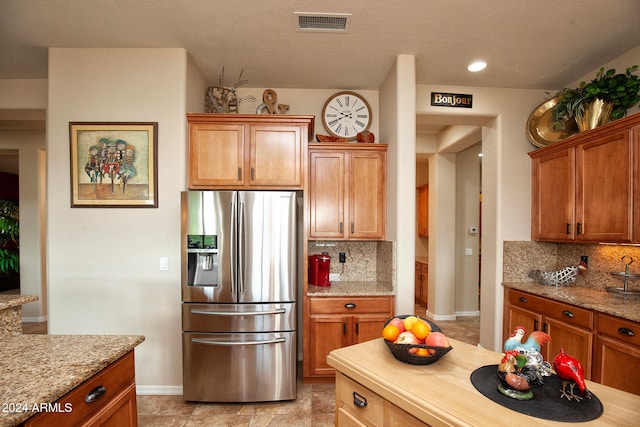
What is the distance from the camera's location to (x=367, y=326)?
2896 millimetres

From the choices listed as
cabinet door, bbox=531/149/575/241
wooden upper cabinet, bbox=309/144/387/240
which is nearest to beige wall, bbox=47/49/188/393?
wooden upper cabinet, bbox=309/144/387/240

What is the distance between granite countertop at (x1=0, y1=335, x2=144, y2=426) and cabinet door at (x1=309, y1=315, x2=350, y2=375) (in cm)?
164

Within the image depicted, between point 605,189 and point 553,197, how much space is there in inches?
22.1

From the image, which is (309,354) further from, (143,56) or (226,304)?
(143,56)

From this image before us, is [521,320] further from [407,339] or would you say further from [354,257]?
[407,339]

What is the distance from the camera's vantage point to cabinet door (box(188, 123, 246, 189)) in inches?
113

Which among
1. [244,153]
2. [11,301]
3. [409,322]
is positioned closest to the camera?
[409,322]

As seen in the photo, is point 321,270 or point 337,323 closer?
point 337,323

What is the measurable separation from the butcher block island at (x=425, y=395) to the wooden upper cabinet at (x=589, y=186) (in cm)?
191

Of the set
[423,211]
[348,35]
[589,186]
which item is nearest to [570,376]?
[589,186]

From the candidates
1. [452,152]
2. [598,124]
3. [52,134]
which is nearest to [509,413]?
[598,124]

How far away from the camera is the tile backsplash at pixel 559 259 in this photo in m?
2.89

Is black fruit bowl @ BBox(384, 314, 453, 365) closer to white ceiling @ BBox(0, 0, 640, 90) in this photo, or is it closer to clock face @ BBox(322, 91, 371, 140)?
white ceiling @ BBox(0, 0, 640, 90)

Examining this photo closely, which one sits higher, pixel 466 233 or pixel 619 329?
pixel 466 233
